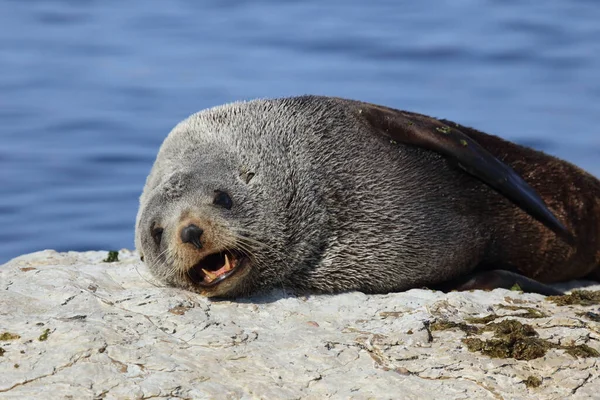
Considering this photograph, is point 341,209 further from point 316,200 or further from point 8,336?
point 8,336

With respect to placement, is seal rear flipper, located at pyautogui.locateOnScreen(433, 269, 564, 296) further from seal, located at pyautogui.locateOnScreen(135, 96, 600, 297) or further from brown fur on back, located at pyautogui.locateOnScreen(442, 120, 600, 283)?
brown fur on back, located at pyautogui.locateOnScreen(442, 120, 600, 283)

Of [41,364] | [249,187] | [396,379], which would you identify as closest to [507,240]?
[249,187]

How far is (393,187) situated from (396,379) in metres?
2.27

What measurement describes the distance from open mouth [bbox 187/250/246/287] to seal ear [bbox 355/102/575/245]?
168cm

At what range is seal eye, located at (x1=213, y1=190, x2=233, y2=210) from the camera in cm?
748

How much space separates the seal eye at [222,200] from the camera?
7.48 metres

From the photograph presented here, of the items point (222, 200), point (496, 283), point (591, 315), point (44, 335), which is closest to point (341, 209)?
point (222, 200)

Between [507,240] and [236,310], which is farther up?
[507,240]

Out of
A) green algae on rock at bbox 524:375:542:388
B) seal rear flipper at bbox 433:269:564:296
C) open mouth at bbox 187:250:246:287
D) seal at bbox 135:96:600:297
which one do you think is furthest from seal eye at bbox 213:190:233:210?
green algae on rock at bbox 524:375:542:388

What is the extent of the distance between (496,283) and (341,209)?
1.25m

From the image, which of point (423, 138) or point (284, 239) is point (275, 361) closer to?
point (284, 239)

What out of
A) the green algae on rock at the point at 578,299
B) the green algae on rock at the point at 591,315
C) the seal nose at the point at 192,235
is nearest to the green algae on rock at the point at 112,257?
→ the seal nose at the point at 192,235

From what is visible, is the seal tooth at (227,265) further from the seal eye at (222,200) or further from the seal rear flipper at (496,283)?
the seal rear flipper at (496,283)

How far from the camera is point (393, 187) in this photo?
26.8 feet
